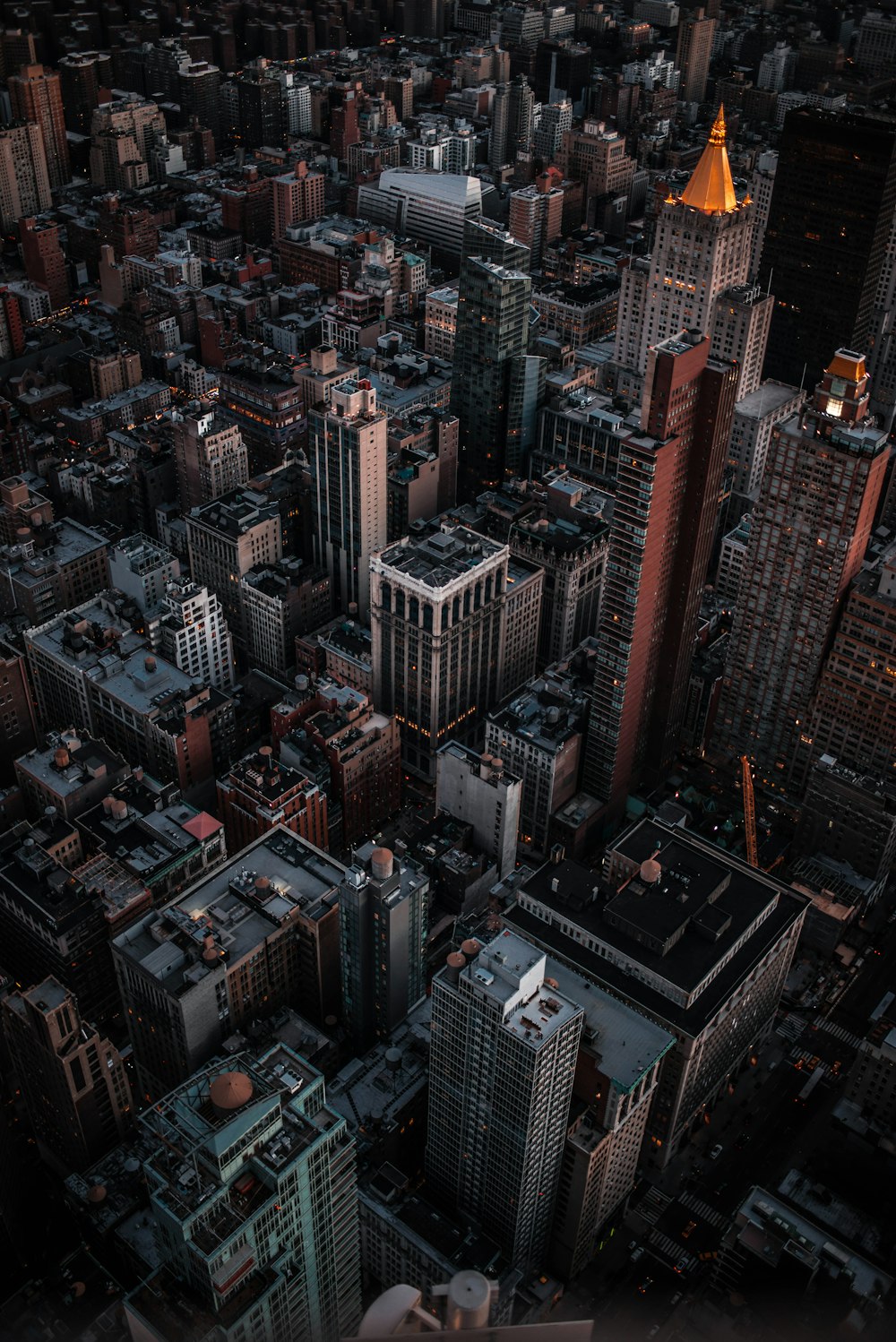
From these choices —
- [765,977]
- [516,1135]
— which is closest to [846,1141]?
[765,977]

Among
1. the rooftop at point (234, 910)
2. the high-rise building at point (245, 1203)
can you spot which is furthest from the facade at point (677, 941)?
the high-rise building at point (245, 1203)

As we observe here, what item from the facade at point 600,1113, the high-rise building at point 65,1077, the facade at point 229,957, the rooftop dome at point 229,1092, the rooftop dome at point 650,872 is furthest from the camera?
the rooftop dome at point 650,872

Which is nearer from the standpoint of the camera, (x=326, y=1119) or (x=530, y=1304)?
(x=326, y=1119)

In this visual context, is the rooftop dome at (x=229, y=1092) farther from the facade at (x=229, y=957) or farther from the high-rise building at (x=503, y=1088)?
the facade at (x=229, y=957)

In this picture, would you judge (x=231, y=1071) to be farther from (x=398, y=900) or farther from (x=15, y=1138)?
(x=15, y=1138)

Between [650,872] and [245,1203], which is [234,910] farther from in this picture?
[245,1203]

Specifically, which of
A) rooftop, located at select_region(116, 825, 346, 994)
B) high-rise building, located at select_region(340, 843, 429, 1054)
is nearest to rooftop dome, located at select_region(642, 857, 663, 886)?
high-rise building, located at select_region(340, 843, 429, 1054)

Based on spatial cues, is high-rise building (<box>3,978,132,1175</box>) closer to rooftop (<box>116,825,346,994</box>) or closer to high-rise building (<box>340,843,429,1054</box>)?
rooftop (<box>116,825,346,994</box>)
